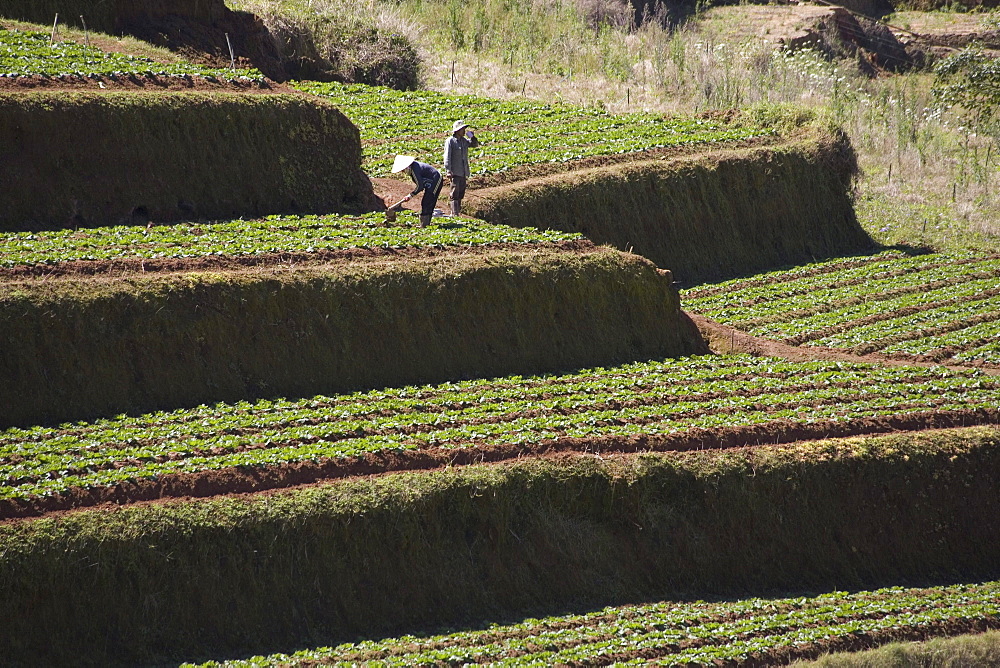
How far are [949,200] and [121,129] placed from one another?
27.2 meters

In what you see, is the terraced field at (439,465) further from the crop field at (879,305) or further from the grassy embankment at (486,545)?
the crop field at (879,305)

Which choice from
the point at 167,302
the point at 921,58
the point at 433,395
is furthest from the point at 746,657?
the point at 921,58

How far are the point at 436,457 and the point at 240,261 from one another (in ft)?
21.1

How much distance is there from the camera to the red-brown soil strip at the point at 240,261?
61.4 ft

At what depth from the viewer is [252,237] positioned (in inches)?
849

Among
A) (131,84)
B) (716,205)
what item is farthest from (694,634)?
(131,84)

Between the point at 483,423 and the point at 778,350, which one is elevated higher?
the point at 778,350

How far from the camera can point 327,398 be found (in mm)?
18828

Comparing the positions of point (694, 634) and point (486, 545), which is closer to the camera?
point (694, 634)

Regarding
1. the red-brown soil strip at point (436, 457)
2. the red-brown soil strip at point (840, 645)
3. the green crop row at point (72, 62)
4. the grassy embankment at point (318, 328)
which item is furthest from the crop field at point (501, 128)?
the red-brown soil strip at point (840, 645)

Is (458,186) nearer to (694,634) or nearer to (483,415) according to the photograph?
(483,415)

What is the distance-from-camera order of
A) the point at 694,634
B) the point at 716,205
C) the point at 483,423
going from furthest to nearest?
the point at 716,205, the point at 483,423, the point at 694,634

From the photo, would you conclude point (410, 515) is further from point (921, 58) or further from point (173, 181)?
point (921, 58)

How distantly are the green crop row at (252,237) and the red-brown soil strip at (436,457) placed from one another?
6143mm
